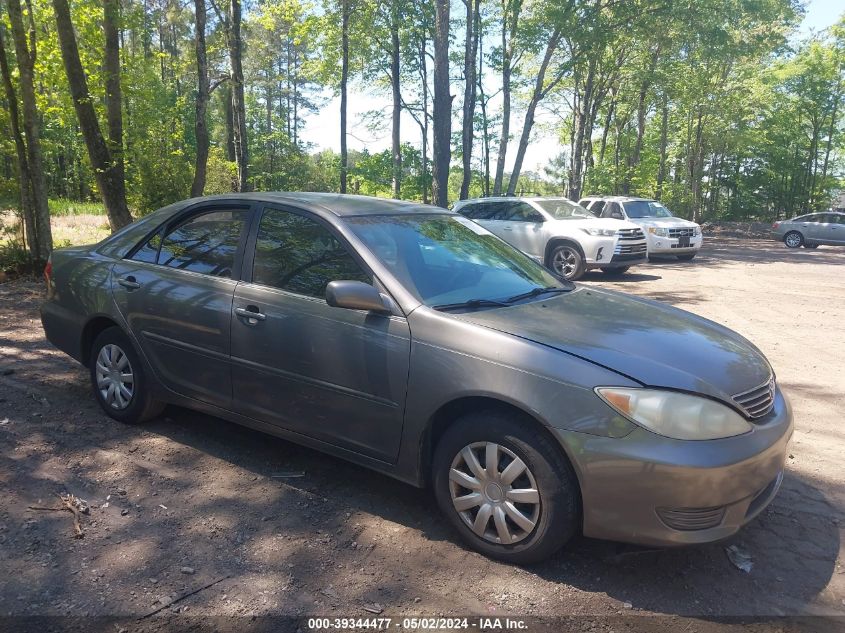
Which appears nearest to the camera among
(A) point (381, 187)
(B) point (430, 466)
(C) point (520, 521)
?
(C) point (520, 521)

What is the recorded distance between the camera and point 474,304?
11.1ft

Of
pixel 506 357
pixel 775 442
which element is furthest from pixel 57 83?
pixel 775 442

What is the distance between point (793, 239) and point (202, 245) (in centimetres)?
2612

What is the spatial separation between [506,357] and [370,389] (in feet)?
2.56

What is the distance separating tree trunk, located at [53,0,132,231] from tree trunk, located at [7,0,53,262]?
535mm

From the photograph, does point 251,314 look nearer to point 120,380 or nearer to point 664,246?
point 120,380

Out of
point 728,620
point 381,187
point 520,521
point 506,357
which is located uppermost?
point 381,187

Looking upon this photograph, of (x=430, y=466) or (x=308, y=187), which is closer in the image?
(x=430, y=466)

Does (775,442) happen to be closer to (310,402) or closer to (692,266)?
(310,402)

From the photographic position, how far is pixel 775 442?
115 inches

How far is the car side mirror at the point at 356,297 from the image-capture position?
10.6ft

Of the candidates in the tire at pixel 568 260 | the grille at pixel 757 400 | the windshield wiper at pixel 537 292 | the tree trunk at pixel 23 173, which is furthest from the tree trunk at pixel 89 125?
the grille at pixel 757 400

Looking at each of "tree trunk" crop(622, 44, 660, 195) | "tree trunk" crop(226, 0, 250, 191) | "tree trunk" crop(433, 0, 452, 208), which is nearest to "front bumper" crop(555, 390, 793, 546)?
"tree trunk" crop(433, 0, 452, 208)

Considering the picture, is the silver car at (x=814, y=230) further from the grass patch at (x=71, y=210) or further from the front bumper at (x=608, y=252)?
the grass patch at (x=71, y=210)
